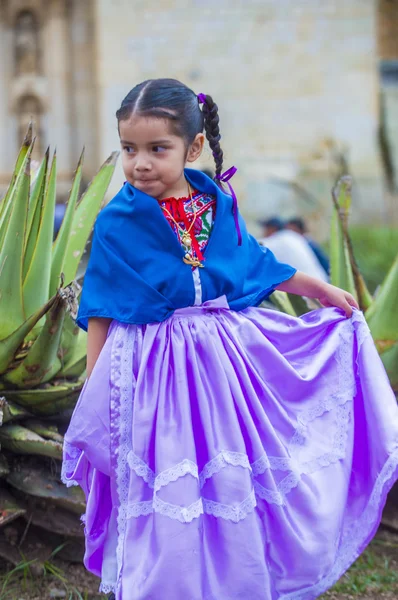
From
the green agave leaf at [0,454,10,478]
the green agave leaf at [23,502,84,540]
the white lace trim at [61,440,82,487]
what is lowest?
the green agave leaf at [23,502,84,540]

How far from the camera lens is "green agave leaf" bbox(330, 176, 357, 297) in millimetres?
3346

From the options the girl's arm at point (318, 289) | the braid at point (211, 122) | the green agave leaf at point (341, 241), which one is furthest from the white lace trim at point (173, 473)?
the green agave leaf at point (341, 241)

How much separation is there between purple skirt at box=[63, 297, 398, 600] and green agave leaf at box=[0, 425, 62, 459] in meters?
0.35

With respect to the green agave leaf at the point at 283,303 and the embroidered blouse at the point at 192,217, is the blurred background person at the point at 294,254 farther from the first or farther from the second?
the embroidered blouse at the point at 192,217

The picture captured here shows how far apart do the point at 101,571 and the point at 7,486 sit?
70 centimetres

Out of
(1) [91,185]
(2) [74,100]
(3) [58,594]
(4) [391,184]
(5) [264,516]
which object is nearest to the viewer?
(5) [264,516]

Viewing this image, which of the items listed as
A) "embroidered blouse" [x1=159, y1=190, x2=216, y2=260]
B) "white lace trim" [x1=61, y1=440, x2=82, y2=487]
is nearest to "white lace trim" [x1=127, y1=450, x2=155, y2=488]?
"white lace trim" [x1=61, y1=440, x2=82, y2=487]

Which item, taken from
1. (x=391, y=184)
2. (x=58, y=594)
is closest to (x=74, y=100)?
(x=391, y=184)

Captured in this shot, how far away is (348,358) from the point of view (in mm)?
2373

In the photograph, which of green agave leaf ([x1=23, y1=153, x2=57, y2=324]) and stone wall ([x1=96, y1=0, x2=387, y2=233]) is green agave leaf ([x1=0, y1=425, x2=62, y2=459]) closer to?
green agave leaf ([x1=23, y1=153, x2=57, y2=324])

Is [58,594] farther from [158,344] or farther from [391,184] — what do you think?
[391,184]

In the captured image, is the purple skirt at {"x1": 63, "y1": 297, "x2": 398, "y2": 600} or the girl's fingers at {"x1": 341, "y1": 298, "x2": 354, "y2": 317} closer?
the purple skirt at {"x1": 63, "y1": 297, "x2": 398, "y2": 600}

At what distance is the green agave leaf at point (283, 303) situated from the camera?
323 cm

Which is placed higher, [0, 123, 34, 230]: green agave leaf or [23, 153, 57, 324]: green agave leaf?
[0, 123, 34, 230]: green agave leaf
